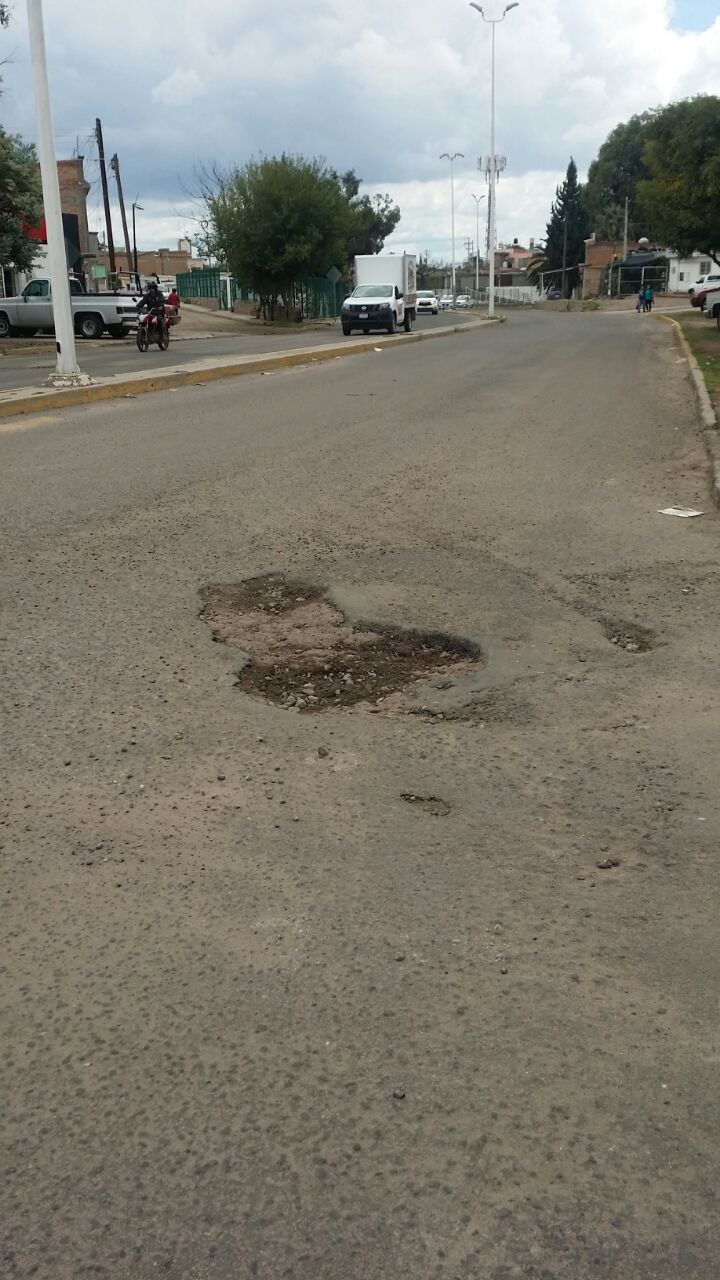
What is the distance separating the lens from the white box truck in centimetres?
3672

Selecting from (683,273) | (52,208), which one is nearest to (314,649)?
(52,208)

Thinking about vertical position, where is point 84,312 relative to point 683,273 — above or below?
below

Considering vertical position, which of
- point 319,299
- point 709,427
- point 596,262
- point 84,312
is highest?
point 596,262

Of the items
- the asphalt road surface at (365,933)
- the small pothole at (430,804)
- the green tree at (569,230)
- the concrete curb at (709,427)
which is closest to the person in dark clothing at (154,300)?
the concrete curb at (709,427)

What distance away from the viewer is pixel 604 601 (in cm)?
582

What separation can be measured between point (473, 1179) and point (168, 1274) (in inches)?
23.2

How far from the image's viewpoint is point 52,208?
1543 cm

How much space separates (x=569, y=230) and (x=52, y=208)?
113 m

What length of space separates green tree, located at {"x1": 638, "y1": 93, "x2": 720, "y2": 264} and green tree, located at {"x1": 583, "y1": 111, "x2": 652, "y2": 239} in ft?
287

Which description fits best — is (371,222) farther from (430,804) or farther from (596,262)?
(430,804)

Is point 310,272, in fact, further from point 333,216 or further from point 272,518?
point 272,518

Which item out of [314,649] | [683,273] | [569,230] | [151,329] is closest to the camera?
[314,649]

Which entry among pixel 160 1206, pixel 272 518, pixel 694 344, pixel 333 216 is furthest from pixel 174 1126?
pixel 333 216

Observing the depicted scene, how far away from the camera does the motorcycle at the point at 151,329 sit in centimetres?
2561
